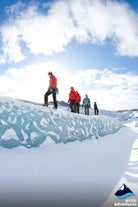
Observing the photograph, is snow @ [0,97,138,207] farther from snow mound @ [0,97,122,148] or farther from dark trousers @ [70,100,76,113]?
dark trousers @ [70,100,76,113]

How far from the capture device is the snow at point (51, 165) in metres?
4.74

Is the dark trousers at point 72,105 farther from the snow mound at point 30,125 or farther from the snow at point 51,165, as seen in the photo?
the snow mound at point 30,125

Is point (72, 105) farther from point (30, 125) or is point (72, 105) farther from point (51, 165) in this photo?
point (51, 165)

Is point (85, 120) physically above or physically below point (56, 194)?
above

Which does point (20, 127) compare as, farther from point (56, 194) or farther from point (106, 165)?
point (56, 194)

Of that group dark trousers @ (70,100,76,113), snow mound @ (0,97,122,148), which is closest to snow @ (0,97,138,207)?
snow mound @ (0,97,122,148)

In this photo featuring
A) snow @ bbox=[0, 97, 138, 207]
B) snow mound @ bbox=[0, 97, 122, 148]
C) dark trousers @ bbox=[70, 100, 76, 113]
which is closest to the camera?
snow @ bbox=[0, 97, 138, 207]

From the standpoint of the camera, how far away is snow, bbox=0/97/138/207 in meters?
4.74

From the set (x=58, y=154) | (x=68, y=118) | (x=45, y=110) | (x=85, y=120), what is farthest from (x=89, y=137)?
(x=58, y=154)

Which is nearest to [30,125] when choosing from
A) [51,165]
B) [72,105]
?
[51,165]

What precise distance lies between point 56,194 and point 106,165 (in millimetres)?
2752

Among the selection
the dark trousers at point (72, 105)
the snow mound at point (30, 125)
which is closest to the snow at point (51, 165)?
the snow mound at point (30, 125)

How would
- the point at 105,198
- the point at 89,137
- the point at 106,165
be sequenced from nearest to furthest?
the point at 105,198
the point at 106,165
the point at 89,137

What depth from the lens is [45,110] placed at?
Result: 9.46m
